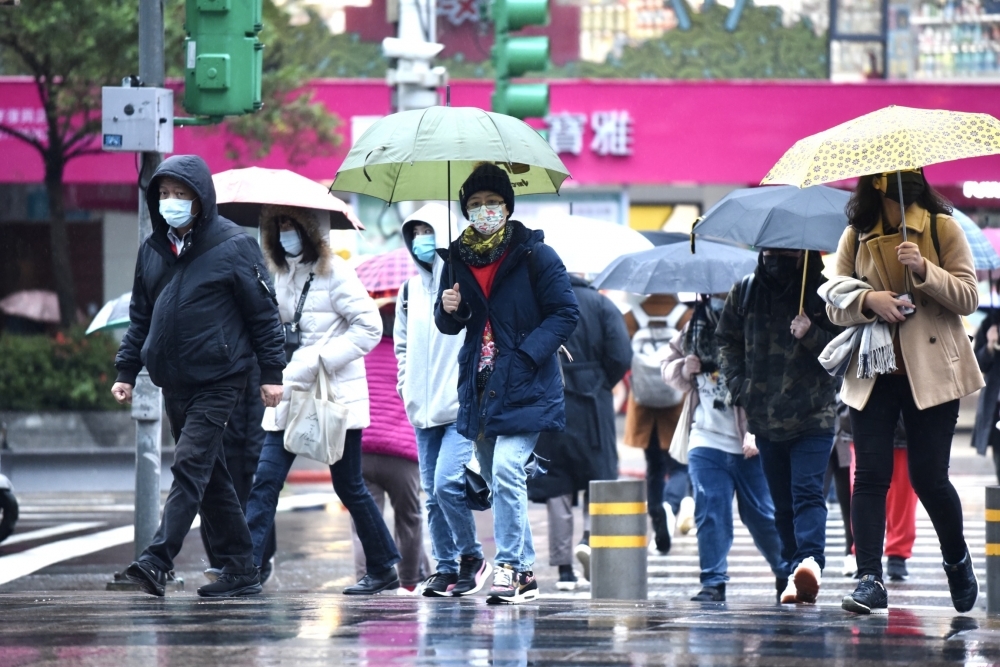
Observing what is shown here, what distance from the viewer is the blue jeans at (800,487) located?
728cm

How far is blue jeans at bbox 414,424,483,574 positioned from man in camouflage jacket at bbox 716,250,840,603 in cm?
137

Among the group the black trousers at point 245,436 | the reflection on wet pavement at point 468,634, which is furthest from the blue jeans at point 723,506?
the black trousers at point 245,436

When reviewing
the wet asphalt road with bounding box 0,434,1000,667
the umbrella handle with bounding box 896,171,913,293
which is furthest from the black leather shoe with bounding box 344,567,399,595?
the umbrella handle with bounding box 896,171,913,293

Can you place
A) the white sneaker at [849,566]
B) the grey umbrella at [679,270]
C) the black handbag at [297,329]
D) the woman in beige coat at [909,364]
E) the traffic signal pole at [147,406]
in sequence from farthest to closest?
1. the white sneaker at [849,566]
2. the traffic signal pole at [147,406]
3. the grey umbrella at [679,270]
4. the black handbag at [297,329]
5. the woman in beige coat at [909,364]

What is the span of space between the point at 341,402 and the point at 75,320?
12.7m

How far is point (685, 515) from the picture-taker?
11.5 meters

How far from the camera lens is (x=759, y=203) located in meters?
7.64

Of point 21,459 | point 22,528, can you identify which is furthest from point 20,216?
point 22,528

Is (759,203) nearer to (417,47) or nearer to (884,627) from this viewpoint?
(884,627)

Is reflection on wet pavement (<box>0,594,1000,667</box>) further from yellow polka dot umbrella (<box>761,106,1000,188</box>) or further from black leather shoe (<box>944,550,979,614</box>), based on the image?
yellow polka dot umbrella (<box>761,106,1000,188</box>)

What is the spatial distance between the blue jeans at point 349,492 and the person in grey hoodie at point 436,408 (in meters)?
0.36

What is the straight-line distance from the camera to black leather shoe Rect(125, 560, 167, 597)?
21.7 ft

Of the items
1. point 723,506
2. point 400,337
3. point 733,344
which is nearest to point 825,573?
point 723,506

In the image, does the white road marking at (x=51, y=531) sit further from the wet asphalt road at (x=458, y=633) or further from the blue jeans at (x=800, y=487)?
the blue jeans at (x=800, y=487)
